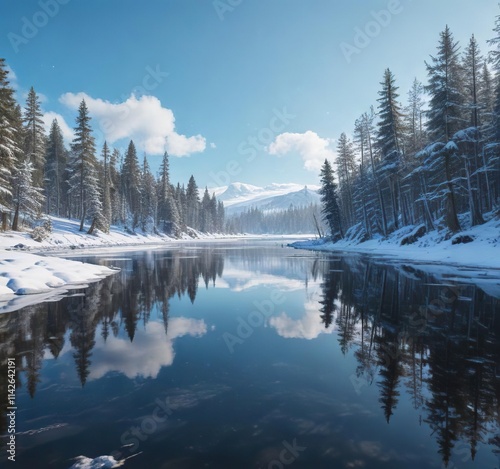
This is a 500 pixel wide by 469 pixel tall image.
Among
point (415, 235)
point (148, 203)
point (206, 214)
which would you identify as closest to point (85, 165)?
point (148, 203)

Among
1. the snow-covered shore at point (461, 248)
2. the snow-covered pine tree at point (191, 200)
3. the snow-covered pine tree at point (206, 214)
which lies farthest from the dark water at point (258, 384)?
the snow-covered pine tree at point (206, 214)

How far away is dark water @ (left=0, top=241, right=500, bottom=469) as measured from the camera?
10.9ft

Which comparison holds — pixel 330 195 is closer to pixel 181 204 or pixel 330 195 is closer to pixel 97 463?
pixel 97 463

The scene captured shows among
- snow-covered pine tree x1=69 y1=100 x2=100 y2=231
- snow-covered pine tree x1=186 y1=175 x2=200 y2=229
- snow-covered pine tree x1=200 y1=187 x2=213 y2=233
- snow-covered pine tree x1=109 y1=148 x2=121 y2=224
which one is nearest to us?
snow-covered pine tree x1=69 y1=100 x2=100 y2=231

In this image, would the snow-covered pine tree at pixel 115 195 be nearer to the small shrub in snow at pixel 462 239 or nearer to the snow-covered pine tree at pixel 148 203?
the snow-covered pine tree at pixel 148 203

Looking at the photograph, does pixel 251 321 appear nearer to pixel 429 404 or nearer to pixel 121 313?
pixel 121 313

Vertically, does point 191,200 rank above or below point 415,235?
above

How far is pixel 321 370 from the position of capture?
5.52 meters

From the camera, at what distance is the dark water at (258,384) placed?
333 cm

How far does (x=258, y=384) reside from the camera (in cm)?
498

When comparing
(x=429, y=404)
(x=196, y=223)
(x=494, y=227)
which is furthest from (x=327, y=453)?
(x=196, y=223)

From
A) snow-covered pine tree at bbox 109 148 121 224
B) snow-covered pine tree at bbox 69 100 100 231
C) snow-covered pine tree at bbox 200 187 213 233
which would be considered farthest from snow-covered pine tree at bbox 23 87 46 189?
snow-covered pine tree at bbox 200 187 213 233

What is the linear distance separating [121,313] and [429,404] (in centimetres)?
852

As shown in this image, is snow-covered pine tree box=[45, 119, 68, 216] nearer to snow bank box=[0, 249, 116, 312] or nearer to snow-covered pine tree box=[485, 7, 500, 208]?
snow bank box=[0, 249, 116, 312]
